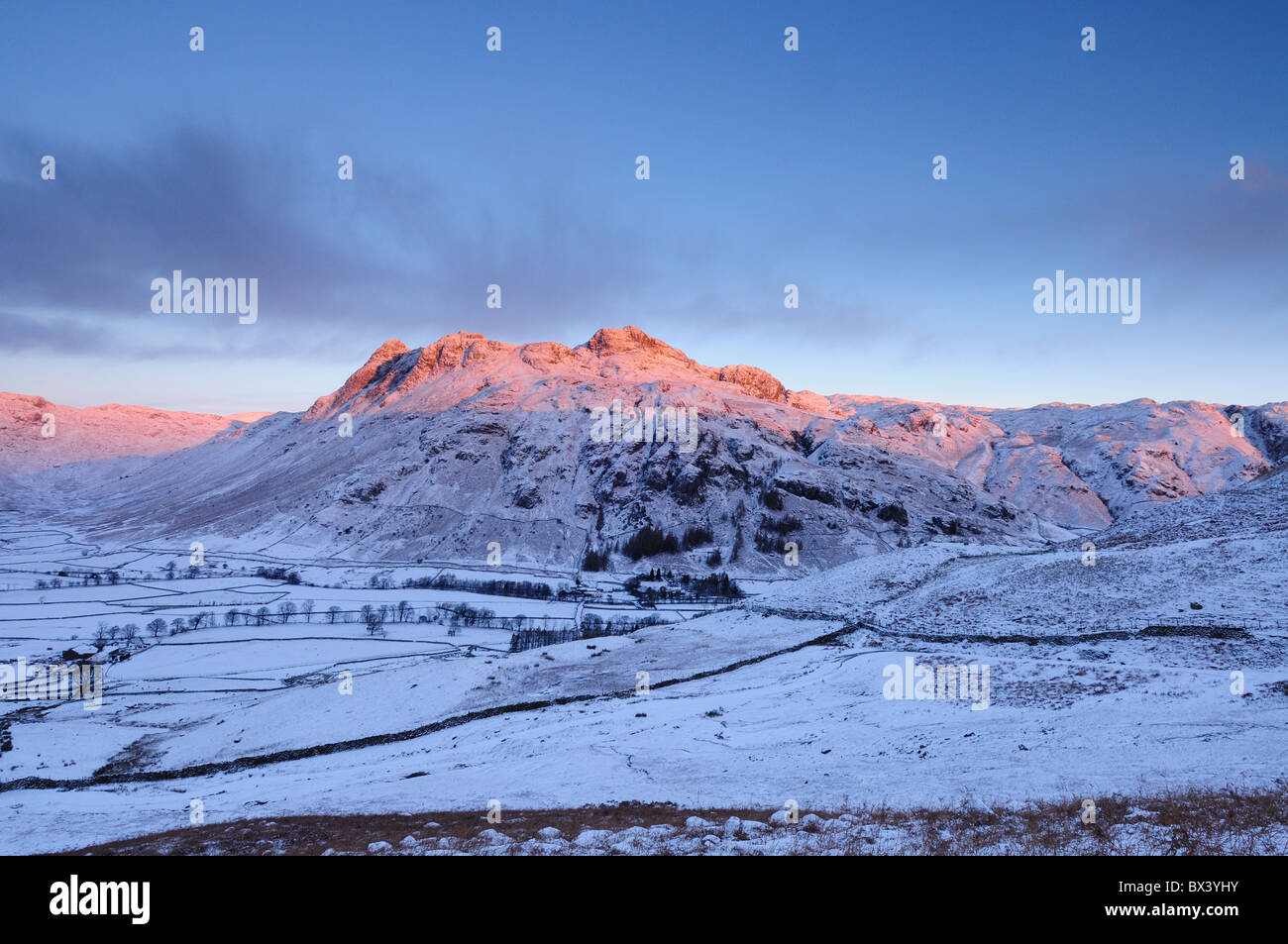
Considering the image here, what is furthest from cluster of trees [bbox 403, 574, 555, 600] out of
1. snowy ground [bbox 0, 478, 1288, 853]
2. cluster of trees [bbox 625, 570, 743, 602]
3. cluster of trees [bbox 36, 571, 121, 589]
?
cluster of trees [bbox 36, 571, 121, 589]

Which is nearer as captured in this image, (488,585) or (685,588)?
(488,585)

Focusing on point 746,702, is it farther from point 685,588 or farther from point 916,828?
point 685,588

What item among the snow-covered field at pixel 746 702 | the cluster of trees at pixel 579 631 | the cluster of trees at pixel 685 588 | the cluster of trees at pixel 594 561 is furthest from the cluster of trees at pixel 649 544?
the snow-covered field at pixel 746 702

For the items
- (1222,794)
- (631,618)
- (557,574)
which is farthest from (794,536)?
(1222,794)

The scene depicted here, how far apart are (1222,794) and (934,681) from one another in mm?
22455

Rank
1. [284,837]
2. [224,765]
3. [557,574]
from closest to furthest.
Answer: [284,837] → [224,765] → [557,574]

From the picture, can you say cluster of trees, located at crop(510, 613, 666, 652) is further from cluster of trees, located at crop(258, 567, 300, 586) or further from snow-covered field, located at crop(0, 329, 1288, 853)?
cluster of trees, located at crop(258, 567, 300, 586)

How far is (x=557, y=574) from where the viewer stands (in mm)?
169625

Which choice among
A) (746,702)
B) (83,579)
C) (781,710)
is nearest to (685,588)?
(746,702)

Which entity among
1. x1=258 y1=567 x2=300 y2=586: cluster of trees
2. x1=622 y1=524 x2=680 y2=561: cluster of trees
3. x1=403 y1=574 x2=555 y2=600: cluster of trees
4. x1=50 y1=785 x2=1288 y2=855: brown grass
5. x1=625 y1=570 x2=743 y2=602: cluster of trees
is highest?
x1=50 y1=785 x2=1288 y2=855: brown grass

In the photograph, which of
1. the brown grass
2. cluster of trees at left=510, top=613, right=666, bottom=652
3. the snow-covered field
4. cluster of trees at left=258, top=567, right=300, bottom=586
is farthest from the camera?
cluster of trees at left=258, top=567, right=300, bottom=586

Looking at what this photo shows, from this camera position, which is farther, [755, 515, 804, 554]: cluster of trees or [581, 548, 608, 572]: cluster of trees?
[755, 515, 804, 554]: cluster of trees

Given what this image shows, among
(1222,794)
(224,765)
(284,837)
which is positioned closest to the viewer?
(1222,794)
